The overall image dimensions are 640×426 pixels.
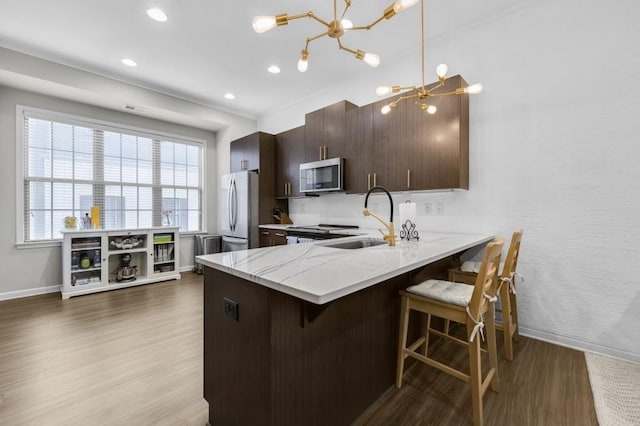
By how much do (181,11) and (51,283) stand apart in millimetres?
3996

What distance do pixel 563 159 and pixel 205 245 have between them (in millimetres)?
5083

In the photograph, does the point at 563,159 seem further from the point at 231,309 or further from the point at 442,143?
the point at 231,309

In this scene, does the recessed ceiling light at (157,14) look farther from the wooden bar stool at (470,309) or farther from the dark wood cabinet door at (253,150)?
the wooden bar stool at (470,309)

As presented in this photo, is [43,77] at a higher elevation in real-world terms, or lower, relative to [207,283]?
higher

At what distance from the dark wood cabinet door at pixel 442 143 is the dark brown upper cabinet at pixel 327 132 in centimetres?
92

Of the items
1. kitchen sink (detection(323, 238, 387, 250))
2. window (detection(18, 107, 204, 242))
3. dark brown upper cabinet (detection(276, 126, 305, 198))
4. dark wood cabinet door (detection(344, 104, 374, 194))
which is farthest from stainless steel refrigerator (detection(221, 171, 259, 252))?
kitchen sink (detection(323, 238, 387, 250))

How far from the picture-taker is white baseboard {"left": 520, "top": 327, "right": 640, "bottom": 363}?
200 cm

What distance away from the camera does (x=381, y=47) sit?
10.1ft

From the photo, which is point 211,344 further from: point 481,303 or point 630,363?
point 630,363

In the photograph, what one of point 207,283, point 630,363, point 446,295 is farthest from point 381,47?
point 630,363

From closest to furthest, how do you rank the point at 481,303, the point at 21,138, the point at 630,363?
the point at 481,303, the point at 630,363, the point at 21,138

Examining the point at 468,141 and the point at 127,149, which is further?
the point at 127,149

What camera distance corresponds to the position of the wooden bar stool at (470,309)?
1347mm

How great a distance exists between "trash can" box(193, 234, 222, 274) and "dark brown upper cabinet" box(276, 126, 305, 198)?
168 centimetres
